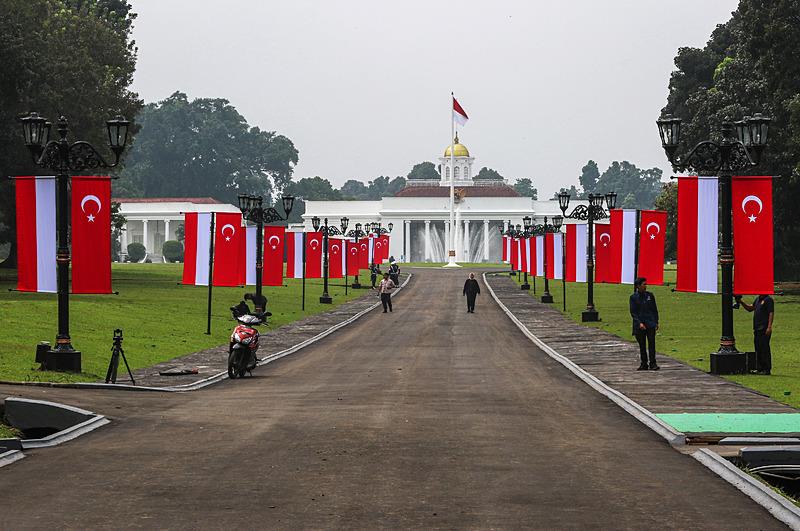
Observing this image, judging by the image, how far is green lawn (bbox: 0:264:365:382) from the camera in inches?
1162

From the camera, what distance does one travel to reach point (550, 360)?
104ft

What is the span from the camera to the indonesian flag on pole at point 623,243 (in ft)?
148

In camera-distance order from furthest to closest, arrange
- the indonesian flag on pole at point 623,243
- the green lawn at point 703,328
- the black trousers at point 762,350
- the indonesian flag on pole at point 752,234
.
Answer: the indonesian flag on pole at point 623,243
the indonesian flag on pole at point 752,234
the black trousers at point 762,350
the green lawn at point 703,328

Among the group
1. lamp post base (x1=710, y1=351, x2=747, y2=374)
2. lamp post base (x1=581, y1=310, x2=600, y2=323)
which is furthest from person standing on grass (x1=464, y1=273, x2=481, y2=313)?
lamp post base (x1=710, y1=351, x2=747, y2=374)

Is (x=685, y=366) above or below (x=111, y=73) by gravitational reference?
below

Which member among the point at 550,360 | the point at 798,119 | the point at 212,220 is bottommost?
the point at 550,360

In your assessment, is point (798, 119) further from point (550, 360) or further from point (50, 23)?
point (50, 23)

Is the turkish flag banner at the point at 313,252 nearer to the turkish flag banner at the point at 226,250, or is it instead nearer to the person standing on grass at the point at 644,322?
the turkish flag banner at the point at 226,250

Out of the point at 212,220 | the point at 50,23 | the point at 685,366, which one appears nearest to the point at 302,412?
the point at 685,366

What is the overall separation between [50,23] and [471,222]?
11722cm

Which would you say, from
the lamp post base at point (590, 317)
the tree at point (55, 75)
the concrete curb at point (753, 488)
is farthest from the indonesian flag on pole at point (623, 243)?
the tree at point (55, 75)

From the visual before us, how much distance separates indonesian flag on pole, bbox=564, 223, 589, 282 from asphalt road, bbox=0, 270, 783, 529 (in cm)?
3010

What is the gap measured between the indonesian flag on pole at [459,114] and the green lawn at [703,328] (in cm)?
5894

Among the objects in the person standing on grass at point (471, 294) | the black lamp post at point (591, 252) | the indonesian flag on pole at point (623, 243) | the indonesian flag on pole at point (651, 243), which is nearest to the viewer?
the indonesian flag on pole at point (651, 243)
